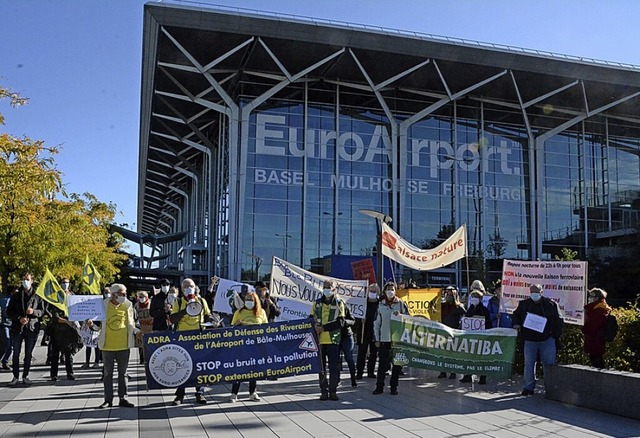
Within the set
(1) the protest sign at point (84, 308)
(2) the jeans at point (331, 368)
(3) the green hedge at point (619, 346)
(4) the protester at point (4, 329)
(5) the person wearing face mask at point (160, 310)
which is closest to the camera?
(2) the jeans at point (331, 368)

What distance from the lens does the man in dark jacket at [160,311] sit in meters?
13.7

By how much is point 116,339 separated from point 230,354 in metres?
1.62

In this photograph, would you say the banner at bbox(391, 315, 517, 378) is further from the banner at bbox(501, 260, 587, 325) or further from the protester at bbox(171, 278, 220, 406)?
the protester at bbox(171, 278, 220, 406)

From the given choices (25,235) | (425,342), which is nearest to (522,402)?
(425,342)

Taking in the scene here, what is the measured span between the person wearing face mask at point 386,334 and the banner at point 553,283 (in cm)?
243

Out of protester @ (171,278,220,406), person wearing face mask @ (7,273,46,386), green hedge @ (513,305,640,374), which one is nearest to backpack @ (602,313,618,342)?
green hedge @ (513,305,640,374)

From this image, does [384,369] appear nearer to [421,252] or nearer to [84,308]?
[421,252]

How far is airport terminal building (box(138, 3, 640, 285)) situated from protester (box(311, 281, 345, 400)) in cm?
2655

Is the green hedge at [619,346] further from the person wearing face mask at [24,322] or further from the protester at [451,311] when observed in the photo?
the person wearing face mask at [24,322]

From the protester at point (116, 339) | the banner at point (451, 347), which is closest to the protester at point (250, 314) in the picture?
the protester at point (116, 339)

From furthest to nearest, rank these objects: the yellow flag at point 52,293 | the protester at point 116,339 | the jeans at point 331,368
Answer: the yellow flag at point 52,293 → the jeans at point 331,368 → the protester at point 116,339

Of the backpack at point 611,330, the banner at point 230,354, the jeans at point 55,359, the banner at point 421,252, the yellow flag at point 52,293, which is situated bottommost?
the jeans at point 55,359

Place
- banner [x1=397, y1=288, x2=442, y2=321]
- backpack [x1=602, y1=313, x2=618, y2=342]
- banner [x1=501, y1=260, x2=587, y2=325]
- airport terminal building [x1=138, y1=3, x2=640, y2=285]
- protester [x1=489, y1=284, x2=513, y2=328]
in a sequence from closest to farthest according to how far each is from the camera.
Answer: backpack [x1=602, y1=313, x2=618, y2=342]
banner [x1=501, y1=260, x2=587, y2=325]
protester [x1=489, y1=284, x2=513, y2=328]
banner [x1=397, y1=288, x2=442, y2=321]
airport terminal building [x1=138, y1=3, x2=640, y2=285]

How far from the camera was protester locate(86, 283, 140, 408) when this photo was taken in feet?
31.1
